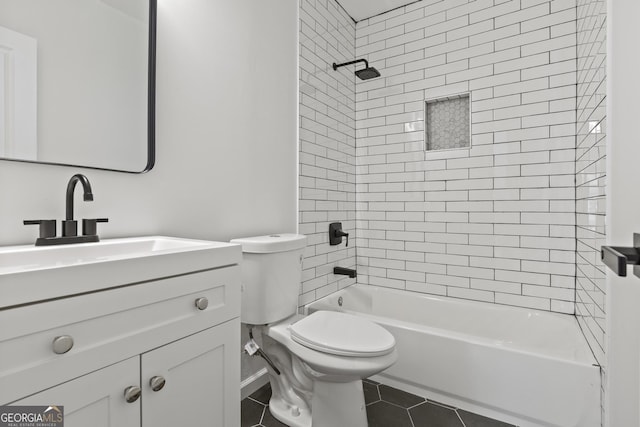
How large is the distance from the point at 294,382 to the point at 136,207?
117 cm

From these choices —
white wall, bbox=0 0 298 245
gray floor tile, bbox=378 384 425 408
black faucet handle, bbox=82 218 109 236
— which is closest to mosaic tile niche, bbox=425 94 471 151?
white wall, bbox=0 0 298 245

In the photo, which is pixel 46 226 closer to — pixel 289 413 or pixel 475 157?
pixel 289 413

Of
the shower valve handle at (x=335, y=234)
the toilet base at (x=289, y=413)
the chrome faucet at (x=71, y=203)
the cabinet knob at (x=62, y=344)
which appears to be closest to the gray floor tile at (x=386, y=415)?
the toilet base at (x=289, y=413)

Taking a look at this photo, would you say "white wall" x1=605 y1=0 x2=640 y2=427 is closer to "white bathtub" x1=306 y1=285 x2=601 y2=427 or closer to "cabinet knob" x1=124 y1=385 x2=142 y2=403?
"white bathtub" x1=306 y1=285 x2=601 y2=427

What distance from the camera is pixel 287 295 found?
1707mm

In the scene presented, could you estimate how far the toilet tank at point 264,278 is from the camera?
1591 mm

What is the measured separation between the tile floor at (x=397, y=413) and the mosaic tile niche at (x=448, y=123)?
1.76m

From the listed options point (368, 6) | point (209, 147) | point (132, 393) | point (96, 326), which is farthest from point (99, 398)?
point (368, 6)

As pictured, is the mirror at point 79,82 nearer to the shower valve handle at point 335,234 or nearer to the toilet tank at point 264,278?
the toilet tank at point 264,278

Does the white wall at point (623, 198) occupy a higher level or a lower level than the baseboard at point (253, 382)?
higher

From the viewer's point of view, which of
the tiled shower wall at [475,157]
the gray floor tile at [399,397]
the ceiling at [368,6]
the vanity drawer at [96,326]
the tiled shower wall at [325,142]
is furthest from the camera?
the ceiling at [368,6]

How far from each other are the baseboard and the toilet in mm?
183

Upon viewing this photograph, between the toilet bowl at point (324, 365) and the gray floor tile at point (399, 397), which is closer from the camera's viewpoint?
the toilet bowl at point (324, 365)

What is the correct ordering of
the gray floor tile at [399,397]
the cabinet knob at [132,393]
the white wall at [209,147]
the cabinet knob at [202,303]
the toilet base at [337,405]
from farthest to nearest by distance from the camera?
the gray floor tile at [399,397], the toilet base at [337,405], the white wall at [209,147], the cabinet knob at [202,303], the cabinet knob at [132,393]
